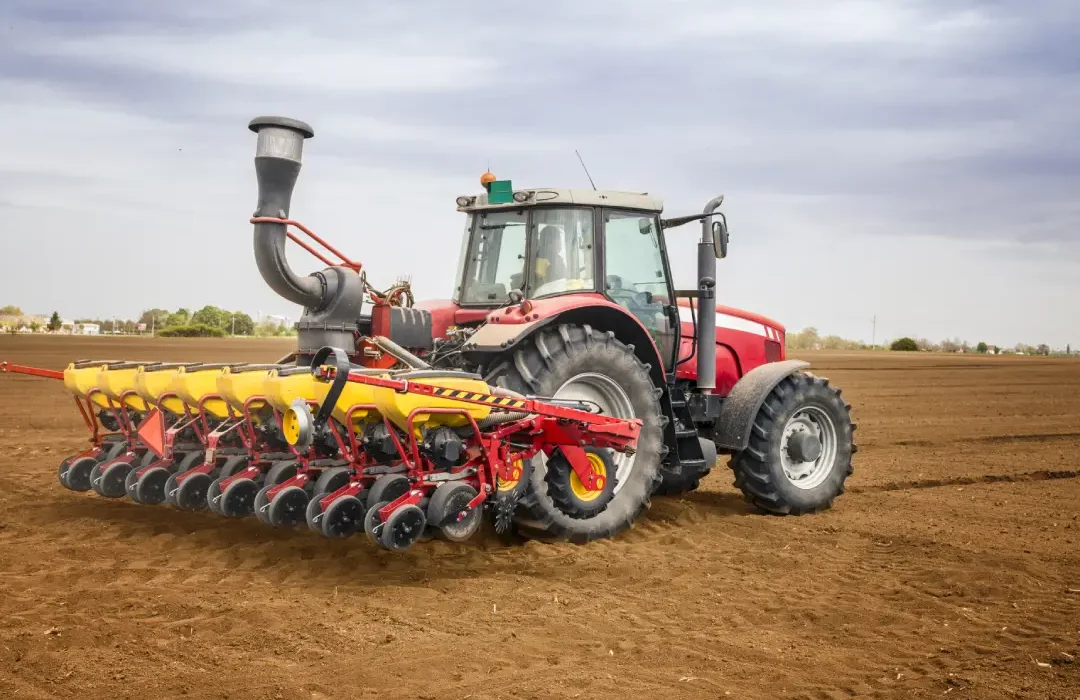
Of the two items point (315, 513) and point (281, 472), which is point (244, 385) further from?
point (315, 513)

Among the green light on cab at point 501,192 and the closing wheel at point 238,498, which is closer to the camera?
the closing wheel at point 238,498

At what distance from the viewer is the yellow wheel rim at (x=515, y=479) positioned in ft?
21.7

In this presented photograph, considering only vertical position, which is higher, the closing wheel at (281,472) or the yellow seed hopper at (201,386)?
the yellow seed hopper at (201,386)

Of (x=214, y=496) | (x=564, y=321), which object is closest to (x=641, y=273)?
(x=564, y=321)

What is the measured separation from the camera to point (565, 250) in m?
7.94

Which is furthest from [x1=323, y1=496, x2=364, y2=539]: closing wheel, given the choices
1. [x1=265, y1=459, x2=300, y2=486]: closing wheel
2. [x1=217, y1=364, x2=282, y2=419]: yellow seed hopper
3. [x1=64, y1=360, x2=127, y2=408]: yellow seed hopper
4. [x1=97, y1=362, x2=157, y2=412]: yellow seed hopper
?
[x1=64, y1=360, x2=127, y2=408]: yellow seed hopper

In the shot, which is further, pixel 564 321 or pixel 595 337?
pixel 564 321

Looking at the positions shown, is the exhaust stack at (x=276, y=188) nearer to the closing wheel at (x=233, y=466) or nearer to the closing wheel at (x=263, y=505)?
the closing wheel at (x=233, y=466)

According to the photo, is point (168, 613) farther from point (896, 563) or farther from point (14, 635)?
point (896, 563)

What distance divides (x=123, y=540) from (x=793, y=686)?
4.70 m

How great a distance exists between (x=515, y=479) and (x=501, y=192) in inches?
97.6

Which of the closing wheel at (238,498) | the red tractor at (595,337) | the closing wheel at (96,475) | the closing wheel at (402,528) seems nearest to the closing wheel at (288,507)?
the closing wheel at (238,498)

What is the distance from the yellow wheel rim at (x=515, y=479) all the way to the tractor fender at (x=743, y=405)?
8.37 feet

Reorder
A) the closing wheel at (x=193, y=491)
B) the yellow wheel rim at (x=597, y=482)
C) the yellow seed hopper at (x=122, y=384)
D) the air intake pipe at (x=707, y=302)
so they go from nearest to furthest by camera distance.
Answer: the yellow wheel rim at (x=597, y=482) < the closing wheel at (x=193, y=491) < the yellow seed hopper at (x=122, y=384) < the air intake pipe at (x=707, y=302)
